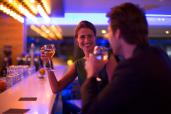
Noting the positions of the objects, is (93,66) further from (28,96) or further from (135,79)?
(28,96)

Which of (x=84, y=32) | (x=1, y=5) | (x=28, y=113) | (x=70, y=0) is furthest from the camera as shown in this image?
(x=70, y=0)

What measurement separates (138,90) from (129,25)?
27 centimetres

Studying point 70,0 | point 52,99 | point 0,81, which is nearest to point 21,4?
point 70,0

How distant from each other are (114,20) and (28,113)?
928 mm

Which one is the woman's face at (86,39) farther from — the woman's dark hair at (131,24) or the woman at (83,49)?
the woman's dark hair at (131,24)

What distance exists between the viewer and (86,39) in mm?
2365

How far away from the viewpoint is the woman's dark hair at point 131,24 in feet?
4.40

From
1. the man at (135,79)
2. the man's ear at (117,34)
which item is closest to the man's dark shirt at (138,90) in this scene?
the man at (135,79)

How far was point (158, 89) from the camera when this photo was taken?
1248 millimetres

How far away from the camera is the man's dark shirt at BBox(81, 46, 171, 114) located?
122cm

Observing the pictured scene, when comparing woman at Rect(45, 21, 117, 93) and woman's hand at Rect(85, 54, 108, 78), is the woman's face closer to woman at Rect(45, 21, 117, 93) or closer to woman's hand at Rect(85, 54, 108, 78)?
woman at Rect(45, 21, 117, 93)

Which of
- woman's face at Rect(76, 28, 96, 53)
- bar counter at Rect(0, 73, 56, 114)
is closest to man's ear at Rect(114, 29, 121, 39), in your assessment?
bar counter at Rect(0, 73, 56, 114)

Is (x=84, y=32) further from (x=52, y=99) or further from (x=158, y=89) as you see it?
(x=158, y=89)

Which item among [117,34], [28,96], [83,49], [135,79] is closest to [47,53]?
[83,49]
